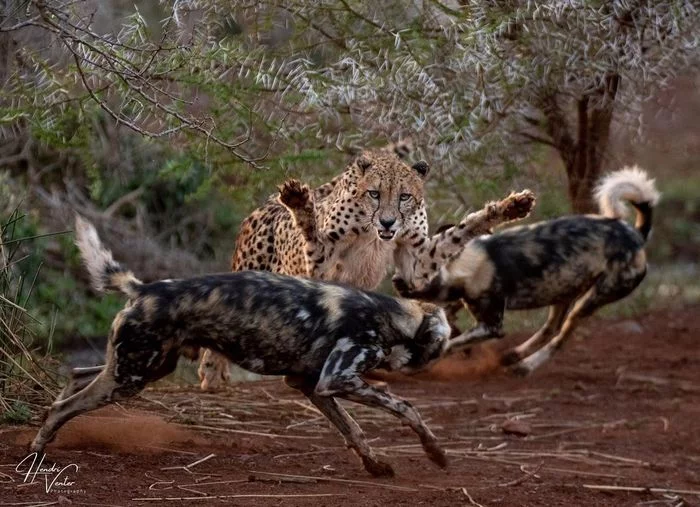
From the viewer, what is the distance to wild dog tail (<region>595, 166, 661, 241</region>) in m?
9.69

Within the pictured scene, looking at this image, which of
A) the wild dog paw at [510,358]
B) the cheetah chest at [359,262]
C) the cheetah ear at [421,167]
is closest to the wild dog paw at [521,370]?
the wild dog paw at [510,358]

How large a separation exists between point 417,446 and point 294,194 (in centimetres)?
156

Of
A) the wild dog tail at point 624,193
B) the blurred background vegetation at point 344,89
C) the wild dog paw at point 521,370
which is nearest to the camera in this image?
the blurred background vegetation at point 344,89

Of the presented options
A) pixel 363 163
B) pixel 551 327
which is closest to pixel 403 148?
pixel 363 163

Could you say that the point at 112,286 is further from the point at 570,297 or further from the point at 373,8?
the point at 570,297

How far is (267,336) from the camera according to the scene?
608 centimetres

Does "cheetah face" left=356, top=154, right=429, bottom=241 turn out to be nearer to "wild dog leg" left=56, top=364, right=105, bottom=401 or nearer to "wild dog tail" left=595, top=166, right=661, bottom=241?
"wild dog leg" left=56, top=364, right=105, bottom=401

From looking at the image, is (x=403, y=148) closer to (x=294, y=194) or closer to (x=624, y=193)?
(x=294, y=194)

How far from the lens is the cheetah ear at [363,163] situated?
7.55 m

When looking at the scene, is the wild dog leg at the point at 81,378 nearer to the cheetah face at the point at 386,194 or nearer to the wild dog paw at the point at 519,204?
the cheetah face at the point at 386,194

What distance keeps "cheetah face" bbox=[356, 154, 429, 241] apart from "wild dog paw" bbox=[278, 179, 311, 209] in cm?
45

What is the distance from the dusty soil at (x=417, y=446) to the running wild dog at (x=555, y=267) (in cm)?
49

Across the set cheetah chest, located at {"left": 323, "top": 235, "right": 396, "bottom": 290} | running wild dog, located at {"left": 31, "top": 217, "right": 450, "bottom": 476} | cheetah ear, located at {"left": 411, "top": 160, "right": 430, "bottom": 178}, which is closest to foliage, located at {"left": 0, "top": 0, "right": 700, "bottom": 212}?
cheetah ear, located at {"left": 411, "top": 160, "right": 430, "bottom": 178}
